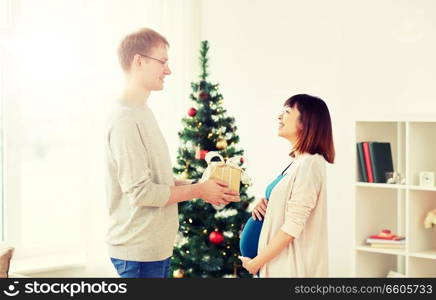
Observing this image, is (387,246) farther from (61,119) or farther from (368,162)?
(61,119)

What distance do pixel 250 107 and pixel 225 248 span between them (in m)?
1.15

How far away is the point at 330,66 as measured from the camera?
4840 mm

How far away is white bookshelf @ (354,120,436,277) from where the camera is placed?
13.7ft

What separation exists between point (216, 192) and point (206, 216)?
1416 mm

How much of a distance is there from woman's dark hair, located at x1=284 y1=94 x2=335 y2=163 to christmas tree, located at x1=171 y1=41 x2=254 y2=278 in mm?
1522

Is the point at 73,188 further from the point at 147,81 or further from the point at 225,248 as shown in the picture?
the point at 147,81

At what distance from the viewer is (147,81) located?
3031mm

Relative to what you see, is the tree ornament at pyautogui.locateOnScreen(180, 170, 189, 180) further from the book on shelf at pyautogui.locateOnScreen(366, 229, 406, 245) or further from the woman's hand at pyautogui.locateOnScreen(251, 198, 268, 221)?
the woman's hand at pyautogui.locateOnScreen(251, 198, 268, 221)

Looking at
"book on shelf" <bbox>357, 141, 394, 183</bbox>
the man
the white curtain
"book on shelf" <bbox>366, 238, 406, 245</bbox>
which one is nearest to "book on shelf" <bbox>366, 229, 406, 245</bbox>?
"book on shelf" <bbox>366, 238, 406, 245</bbox>

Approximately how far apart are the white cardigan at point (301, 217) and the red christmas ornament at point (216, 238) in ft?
5.04

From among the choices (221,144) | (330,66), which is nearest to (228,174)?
(221,144)

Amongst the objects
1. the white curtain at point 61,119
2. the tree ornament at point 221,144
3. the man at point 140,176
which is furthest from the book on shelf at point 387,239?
the white curtain at point 61,119

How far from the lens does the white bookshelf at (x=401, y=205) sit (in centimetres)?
418

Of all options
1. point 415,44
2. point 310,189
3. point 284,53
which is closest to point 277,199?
point 310,189
